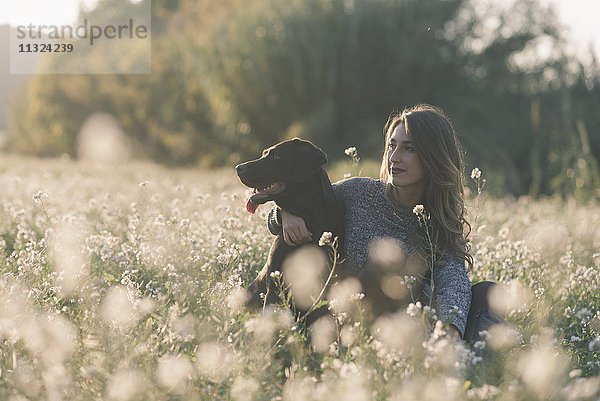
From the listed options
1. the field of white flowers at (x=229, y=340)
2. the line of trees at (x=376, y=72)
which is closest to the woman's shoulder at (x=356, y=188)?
the field of white flowers at (x=229, y=340)

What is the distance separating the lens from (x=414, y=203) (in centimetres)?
410

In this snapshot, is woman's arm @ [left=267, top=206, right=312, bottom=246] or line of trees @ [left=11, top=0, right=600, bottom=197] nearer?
woman's arm @ [left=267, top=206, right=312, bottom=246]

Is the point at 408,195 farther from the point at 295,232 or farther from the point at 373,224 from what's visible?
the point at 295,232

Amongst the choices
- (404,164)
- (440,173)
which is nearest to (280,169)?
(404,164)

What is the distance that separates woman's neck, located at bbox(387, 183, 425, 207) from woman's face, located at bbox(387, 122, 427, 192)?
73mm

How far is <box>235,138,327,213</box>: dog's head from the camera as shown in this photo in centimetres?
378

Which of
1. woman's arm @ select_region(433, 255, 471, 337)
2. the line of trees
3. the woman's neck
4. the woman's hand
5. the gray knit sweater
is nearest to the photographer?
woman's arm @ select_region(433, 255, 471, 337)

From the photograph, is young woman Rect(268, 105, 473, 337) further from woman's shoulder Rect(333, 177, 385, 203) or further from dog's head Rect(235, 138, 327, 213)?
dog's head Rect(235, 138, 327, 213)

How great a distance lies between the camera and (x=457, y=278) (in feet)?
12.1

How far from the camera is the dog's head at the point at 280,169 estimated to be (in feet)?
12.4

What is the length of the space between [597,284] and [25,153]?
97.0ft

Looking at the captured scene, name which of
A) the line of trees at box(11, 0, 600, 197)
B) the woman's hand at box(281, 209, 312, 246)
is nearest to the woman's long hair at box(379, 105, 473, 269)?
the woman's hand at box(281, 209, 312, 246)

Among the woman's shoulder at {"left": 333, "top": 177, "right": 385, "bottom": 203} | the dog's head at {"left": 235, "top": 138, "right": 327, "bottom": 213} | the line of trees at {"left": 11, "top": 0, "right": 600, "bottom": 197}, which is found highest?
the dog's head at {"left": 235, "top": 138, "right": 327, "bottom": 213}

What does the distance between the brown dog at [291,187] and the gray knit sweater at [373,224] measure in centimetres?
15
